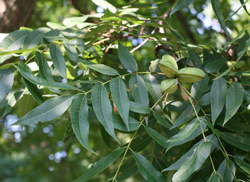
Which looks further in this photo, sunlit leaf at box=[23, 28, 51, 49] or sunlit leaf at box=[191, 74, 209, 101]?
sunlit leaf at box=[23, 28, 51, 49]

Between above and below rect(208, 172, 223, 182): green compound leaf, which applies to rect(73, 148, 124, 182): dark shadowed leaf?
below

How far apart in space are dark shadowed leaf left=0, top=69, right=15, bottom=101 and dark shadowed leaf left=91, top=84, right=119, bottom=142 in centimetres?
32

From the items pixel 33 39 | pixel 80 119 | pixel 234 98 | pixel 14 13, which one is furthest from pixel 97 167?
pixel 14 13

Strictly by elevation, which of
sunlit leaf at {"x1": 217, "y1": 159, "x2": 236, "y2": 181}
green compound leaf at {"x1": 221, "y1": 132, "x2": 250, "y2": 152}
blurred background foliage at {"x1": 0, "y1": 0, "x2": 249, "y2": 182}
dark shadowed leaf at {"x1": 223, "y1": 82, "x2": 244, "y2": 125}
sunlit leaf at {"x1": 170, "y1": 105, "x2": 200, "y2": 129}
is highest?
dark shadowed leaf at {"x1": 223, "y1": 82, "x2": 244, "y2": 125}

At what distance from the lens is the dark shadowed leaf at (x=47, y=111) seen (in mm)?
906

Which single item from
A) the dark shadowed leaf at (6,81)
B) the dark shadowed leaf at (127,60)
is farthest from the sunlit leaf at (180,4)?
the dark shadowed leaf at (6,81)

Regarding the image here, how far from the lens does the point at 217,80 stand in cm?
109

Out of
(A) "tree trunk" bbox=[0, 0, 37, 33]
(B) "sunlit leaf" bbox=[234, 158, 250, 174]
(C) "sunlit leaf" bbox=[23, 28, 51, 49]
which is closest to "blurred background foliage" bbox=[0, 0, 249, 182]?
(A) "tree trunk" bbox=[0, 0, 37, 33]

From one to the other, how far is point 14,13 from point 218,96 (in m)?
1.87

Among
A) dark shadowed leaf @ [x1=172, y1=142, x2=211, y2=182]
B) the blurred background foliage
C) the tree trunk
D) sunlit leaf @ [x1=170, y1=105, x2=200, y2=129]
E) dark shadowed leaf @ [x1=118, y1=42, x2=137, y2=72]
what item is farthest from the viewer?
the blurred background foliage

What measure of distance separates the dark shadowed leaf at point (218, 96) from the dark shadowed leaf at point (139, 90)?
23 centimetres

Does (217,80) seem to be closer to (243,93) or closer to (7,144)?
(243,93)

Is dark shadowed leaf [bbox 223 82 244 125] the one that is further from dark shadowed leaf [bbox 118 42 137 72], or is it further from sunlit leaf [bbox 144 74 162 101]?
dark shadowed leaf [bbox 118 42 137 72]

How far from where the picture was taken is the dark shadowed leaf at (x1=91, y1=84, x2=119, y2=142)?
917 mm
